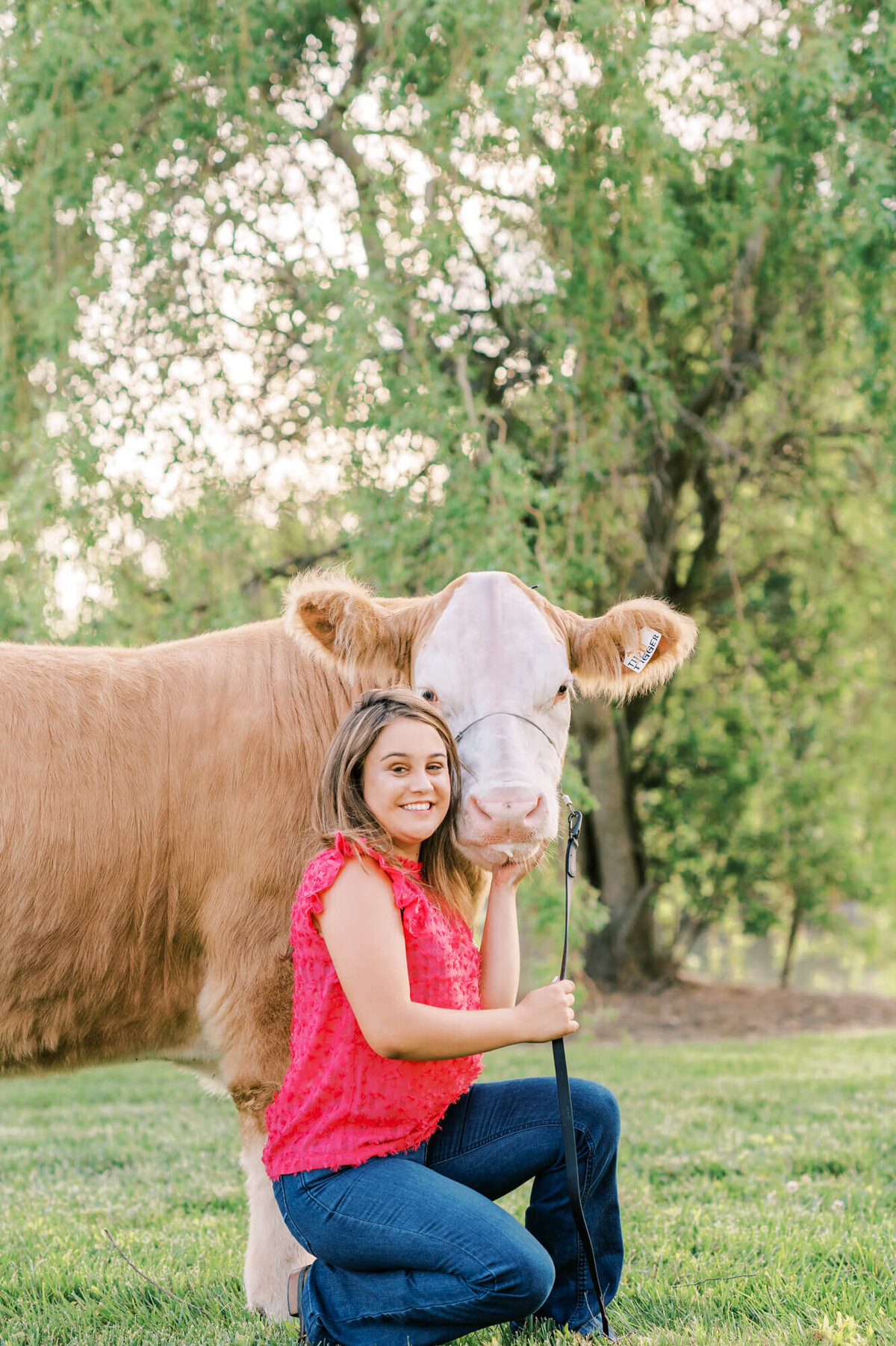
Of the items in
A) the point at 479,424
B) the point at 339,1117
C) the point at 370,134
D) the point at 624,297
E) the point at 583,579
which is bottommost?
the point at 339,1117

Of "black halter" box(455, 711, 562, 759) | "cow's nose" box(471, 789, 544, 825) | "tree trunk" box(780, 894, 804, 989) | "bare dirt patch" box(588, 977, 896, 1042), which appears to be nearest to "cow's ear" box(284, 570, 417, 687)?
"black halter" box(455, 711, 562, 759)

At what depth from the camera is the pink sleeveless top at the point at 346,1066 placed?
2.55m

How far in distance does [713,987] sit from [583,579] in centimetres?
589

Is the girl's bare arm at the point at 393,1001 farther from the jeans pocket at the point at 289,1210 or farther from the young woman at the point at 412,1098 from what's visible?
the jeans pocket at the point at 289,1210

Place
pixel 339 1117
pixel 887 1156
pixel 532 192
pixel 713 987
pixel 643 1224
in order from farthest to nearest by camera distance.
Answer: pixel 713 987, pixel 532 192, pixel 887 1156, pixel 643 1224, pixel 339 1117

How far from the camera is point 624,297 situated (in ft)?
27.6

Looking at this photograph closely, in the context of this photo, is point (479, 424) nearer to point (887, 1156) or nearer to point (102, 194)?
point (102, 194)

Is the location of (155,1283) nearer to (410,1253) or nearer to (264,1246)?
(264,1246)

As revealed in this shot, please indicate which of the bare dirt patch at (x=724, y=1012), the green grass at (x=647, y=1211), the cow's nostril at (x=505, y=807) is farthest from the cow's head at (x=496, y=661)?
the bare dirt patch at (x=724, y=1012)

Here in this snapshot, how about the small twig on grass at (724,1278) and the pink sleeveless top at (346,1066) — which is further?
the small twig on grass at (724,1278)

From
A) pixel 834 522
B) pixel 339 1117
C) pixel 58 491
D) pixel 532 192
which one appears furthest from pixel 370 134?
pixel 339 1117

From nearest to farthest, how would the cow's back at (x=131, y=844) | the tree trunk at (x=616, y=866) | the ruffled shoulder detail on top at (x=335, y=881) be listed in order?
1. the ruffled shoulder detail on top at (x=335, y=881)
2. the cow's back at (x=131, y=844)
3. the tree trunk at (x=616, y=866)

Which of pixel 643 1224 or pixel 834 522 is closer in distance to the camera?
pixel 643 1224

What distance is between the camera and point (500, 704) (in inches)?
122
